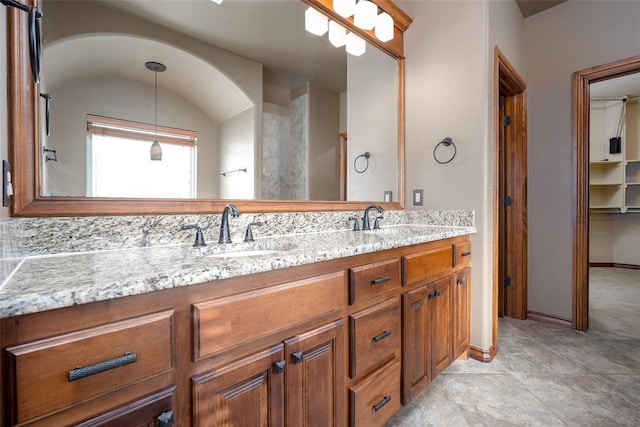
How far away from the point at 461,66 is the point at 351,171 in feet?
3.36

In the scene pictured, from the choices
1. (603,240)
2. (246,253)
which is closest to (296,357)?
Result: (246,253)

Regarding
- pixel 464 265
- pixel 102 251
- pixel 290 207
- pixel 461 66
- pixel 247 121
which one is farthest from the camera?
pixel 461 66

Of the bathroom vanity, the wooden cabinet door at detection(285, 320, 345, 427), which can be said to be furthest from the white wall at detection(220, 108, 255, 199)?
the wooden cabinet door at detection(285, 320, 345, 427)

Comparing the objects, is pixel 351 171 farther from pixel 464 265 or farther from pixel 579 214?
pixel 579 214

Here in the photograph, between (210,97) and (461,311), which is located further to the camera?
(461,311)

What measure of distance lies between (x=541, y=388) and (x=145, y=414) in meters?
2.01

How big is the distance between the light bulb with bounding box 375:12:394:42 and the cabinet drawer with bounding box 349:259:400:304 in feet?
5.50

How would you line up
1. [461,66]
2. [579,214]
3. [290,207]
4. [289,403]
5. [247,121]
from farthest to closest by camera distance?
[579,214] → [461,66] → [290,207] → [247,121] → [289,403]

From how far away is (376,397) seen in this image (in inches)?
48.0

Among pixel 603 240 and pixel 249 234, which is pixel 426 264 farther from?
pixel 603 240

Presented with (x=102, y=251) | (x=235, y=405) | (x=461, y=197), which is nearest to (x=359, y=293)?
(x=235, y=405)

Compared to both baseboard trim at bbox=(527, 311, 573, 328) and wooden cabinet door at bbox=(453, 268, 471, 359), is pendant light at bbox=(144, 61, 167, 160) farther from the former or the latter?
baseboard trim at bbox=(527, 311, 573, 328)

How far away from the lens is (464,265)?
1908 millimetres

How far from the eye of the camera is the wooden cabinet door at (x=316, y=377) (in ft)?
2.96
